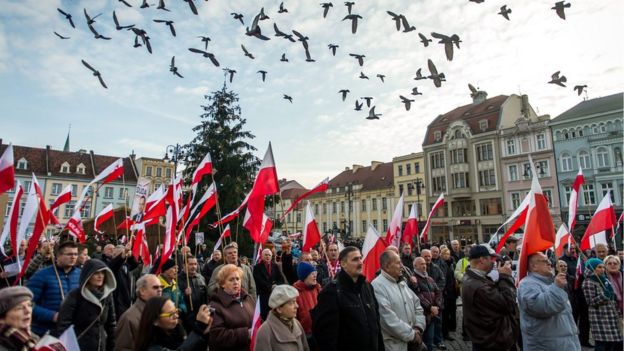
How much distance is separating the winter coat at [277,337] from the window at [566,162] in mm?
42501

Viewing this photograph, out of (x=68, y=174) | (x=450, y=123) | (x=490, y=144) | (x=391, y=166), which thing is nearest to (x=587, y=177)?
(x=490, y=144)

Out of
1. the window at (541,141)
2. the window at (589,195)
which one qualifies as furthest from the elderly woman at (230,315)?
the window at (541,141)

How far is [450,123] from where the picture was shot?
4897 centimetres

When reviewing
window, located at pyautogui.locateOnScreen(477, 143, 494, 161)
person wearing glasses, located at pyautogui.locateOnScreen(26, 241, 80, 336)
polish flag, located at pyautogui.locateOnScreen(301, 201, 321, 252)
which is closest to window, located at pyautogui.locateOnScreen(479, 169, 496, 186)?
window, located at pyautogui.locateOnScreen(477, 143, 494, 161)

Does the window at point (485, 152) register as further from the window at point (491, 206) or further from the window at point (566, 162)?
the window at point (566, 162)

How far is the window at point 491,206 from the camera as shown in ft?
142

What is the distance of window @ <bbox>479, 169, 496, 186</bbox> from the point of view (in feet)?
145

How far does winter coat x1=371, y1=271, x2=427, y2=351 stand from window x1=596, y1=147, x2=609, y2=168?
39.9m

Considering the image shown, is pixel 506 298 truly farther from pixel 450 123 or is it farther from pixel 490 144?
pixel 450 123

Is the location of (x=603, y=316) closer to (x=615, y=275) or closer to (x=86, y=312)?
(x=615, y=275)

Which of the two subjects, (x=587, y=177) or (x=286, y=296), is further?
(x=587, y=177)

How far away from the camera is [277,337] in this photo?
11.7ft

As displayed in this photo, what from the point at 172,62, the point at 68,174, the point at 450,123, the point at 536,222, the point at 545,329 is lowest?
the point at 545,329

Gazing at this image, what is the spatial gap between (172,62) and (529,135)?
41722 mm
